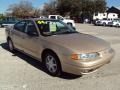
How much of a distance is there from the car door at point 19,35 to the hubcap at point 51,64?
1.77m

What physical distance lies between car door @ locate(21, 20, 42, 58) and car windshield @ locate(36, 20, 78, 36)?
0.65 feet

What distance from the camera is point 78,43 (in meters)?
6.16

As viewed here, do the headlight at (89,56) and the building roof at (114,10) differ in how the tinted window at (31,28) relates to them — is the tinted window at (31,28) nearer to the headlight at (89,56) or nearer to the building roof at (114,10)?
the headlight at (89,56)

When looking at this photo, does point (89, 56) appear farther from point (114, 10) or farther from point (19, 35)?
point (114, 10)

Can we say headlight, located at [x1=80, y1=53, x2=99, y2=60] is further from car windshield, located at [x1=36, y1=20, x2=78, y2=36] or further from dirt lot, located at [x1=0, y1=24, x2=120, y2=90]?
car windshield, located at [x1=36, y1=20, x2=78, y2=36]

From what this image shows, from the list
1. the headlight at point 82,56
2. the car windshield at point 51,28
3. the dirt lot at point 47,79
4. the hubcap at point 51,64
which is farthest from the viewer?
the car windshield at point 51,28

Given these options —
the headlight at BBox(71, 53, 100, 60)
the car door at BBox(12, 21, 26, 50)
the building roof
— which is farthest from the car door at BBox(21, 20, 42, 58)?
the building roof

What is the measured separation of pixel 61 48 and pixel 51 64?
2.38 feet

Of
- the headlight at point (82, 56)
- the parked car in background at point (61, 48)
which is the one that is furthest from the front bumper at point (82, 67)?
the headlight at point (82, 56)

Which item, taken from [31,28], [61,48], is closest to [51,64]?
[61,48]

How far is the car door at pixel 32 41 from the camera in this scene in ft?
22.7

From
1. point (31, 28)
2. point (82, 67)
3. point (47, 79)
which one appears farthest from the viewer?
point (31, 28)

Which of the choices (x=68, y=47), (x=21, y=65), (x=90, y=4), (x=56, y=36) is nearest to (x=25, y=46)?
(x=21, y=65)

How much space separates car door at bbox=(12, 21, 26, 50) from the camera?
26.6 ft
